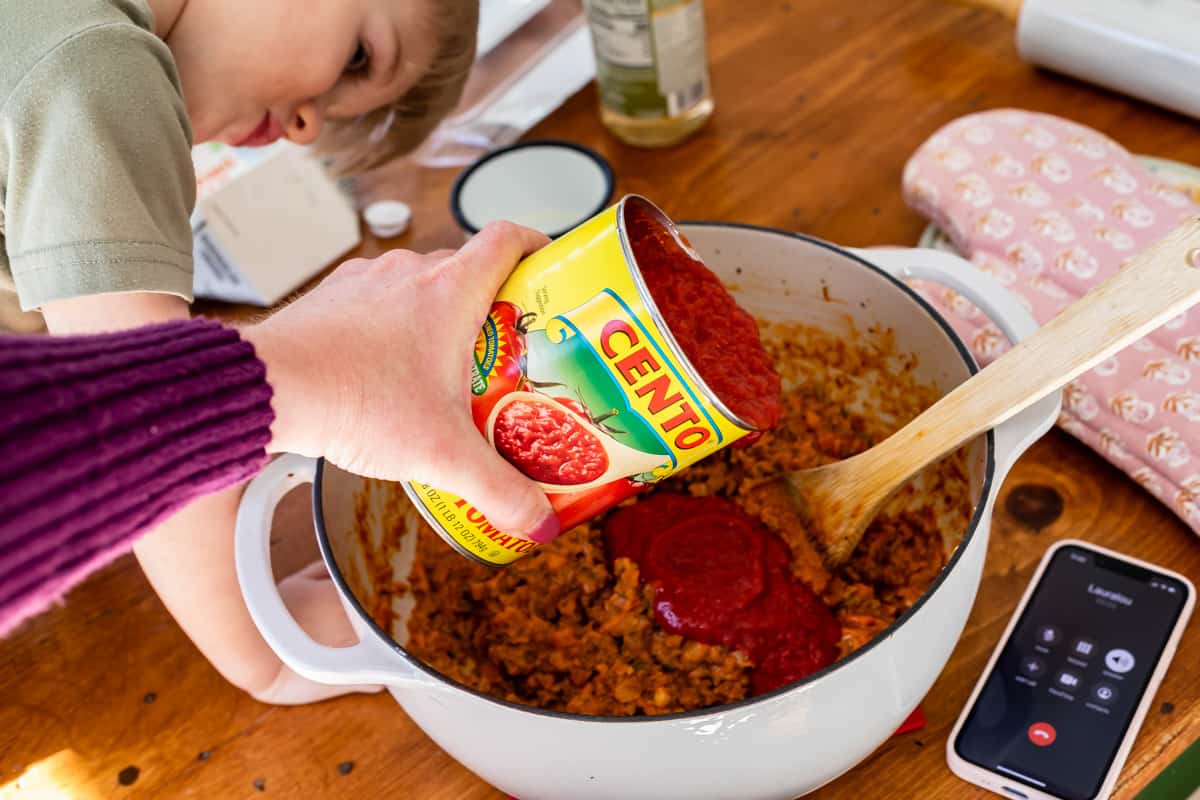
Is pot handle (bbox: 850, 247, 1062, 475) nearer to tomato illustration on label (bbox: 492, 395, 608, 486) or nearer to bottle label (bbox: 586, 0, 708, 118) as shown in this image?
tomato illustration on label (bbox: 492, 395, 608, 486)

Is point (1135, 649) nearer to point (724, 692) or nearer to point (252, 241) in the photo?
point (724, 692)

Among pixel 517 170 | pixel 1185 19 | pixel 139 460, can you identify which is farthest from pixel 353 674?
pixel 1185 19

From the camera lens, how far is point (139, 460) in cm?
47

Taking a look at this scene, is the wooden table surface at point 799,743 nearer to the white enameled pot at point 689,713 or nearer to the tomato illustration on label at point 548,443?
the white enameled pot at point 689,713

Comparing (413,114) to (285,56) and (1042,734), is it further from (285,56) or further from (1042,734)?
(1042,734)

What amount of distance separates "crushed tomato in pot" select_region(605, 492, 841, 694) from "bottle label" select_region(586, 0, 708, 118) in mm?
515

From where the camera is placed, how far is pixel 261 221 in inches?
41.4

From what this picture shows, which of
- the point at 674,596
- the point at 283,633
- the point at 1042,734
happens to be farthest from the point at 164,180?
the point at 1042,734

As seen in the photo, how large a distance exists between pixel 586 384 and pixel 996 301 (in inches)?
12.8

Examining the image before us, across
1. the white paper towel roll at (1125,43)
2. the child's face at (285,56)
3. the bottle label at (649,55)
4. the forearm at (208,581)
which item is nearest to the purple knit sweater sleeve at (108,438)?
the forearm at (208,581)

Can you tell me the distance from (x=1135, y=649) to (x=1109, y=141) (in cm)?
51

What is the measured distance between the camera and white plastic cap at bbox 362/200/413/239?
44.6 inches

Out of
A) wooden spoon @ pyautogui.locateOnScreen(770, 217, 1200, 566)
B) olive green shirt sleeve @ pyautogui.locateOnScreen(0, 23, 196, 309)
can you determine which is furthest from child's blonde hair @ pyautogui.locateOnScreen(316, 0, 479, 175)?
wooden spoon @ pyautogui.locateOnScreen(770, 217, 1200, 566)

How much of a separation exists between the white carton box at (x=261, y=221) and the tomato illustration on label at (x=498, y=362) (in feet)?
1.74
